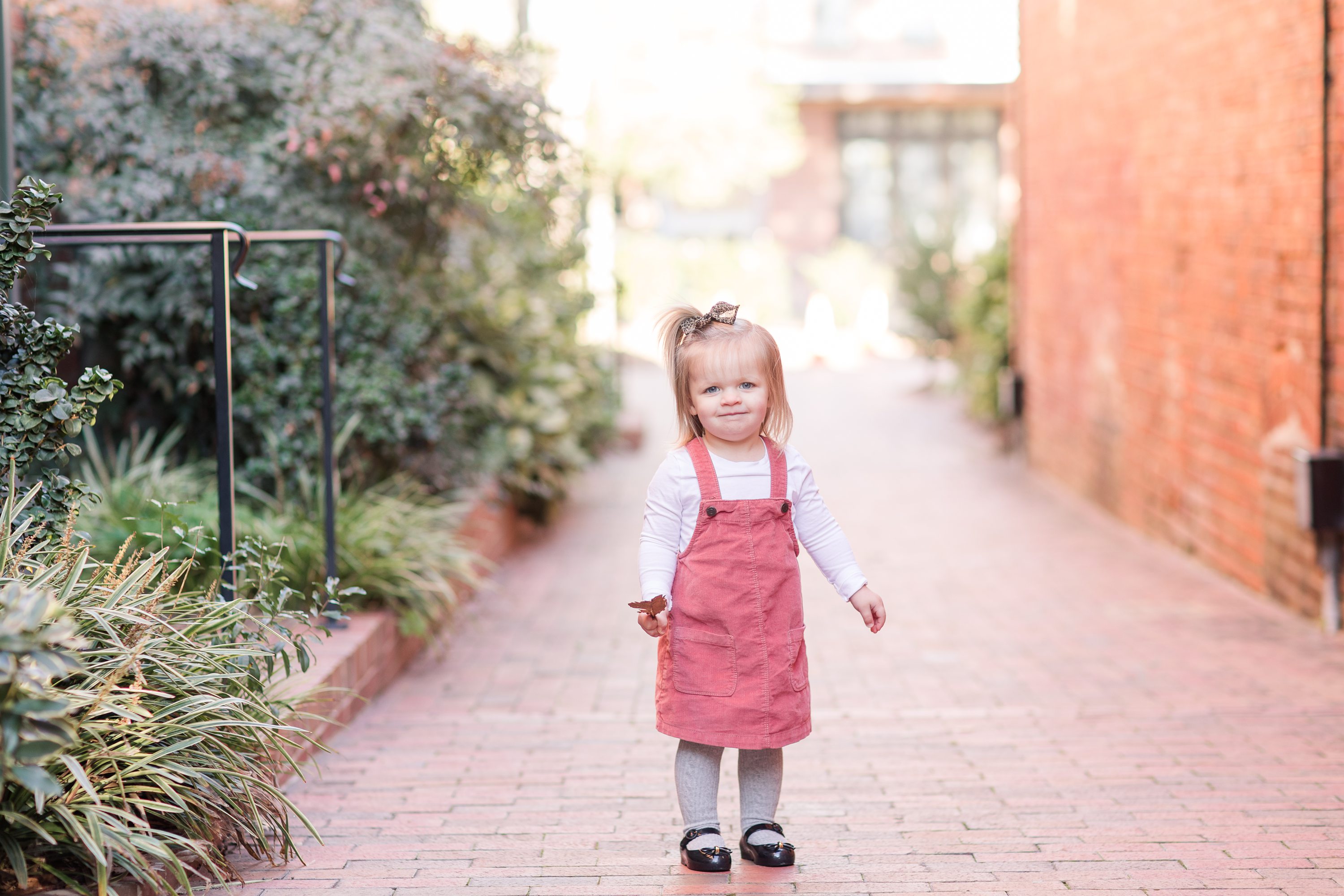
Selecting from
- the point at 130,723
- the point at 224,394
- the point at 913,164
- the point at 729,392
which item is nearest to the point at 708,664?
the point at 729,392

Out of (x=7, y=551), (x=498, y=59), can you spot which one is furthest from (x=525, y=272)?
(x=7, y=551)

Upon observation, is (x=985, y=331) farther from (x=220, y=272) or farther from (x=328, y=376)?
(x=220, y=272)

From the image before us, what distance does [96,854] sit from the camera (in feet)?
9.02

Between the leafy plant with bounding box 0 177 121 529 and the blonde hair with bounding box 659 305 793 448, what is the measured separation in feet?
4.55

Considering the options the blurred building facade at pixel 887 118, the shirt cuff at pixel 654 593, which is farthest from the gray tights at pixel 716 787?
the blurred building facade at pixel 887 118

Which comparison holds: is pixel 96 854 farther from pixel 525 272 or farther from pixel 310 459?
pixel 525 272

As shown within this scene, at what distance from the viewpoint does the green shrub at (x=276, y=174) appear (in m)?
6.31

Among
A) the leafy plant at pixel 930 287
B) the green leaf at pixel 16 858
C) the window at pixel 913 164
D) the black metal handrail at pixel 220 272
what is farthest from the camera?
the window at pixel 913 164

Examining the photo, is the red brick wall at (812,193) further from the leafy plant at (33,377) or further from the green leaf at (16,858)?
the green leaf at (16,858)

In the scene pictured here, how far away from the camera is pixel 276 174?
641cm

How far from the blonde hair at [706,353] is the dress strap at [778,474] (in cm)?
3

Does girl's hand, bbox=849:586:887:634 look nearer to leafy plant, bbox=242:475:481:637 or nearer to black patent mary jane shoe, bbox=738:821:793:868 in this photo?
black patent mary jane shoe, bbox=738:821:793:868

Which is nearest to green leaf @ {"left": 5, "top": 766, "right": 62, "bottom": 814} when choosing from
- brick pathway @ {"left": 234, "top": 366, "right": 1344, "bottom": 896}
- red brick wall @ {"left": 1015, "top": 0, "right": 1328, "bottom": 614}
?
brick pathway @ {"left": 234, "top": 366, "right": 1344, "bottom": 896}

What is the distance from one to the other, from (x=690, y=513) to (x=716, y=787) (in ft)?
2.21
